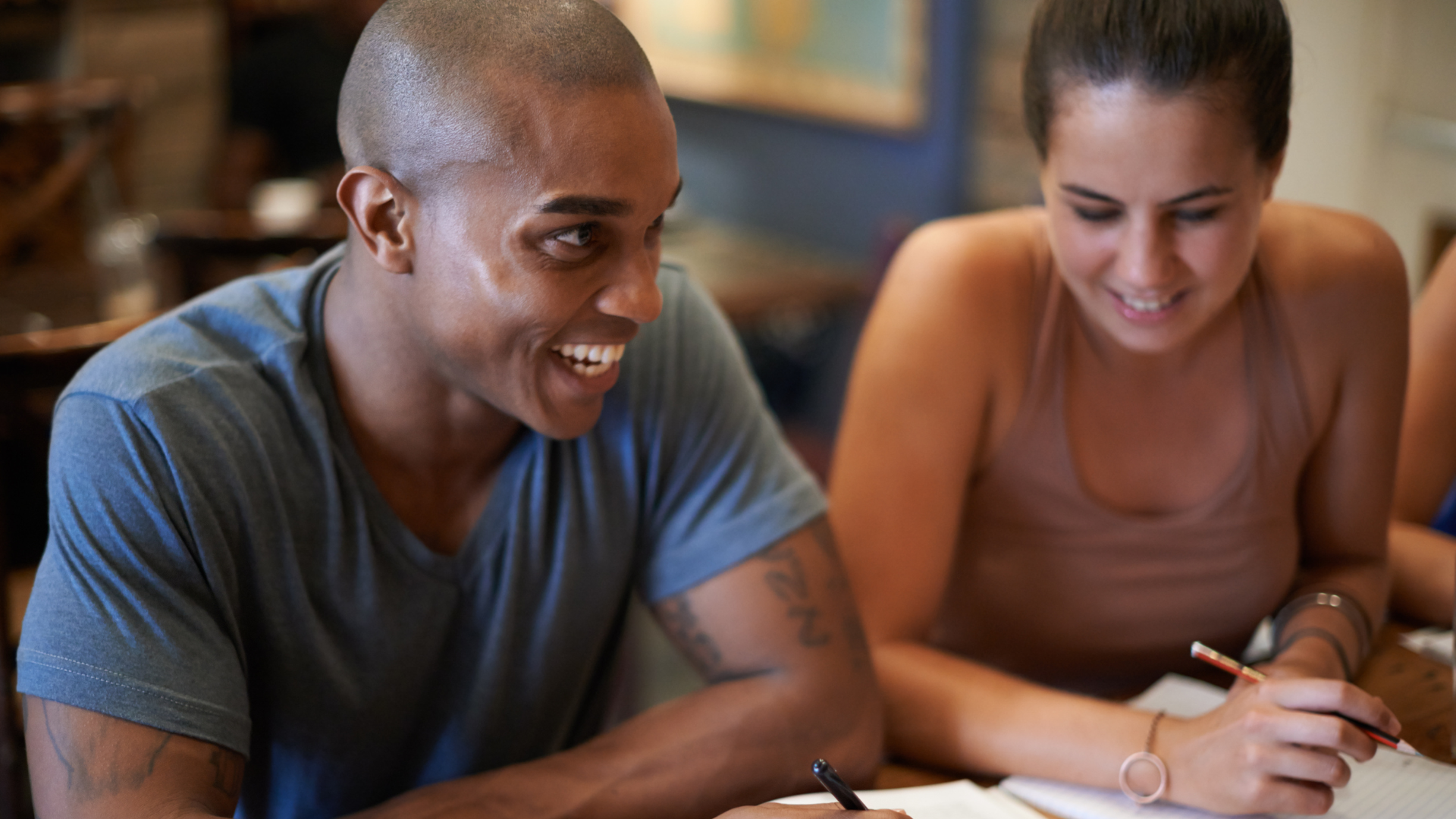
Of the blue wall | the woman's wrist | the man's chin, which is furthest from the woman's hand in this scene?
the blue wall

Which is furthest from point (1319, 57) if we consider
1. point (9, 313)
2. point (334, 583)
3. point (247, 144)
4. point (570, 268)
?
point (247, 144)

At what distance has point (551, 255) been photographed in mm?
1104

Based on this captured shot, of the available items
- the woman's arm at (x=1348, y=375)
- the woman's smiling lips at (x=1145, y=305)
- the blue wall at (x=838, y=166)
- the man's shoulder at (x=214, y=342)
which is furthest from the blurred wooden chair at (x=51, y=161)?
the woman's arm at (x=1348, y=375)

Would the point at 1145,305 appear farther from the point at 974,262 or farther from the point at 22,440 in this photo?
the point at 22,440

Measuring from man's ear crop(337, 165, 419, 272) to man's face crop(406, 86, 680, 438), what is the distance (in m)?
0.02

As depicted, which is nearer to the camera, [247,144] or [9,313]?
[9,313]

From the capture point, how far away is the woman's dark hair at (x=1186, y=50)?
1.24 meters

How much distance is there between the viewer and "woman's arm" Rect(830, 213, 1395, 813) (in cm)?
128

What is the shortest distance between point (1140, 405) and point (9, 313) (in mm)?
2301

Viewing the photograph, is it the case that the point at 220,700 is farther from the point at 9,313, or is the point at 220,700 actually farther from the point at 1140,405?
the point at 9,313

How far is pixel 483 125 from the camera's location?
1.07m

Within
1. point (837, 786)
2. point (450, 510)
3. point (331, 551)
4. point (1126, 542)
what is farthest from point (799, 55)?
point (837, 786)

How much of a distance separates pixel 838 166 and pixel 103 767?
380cm

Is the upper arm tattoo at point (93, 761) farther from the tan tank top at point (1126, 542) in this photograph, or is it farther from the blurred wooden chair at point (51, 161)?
the blurred wooden chair at point (51, 161)
